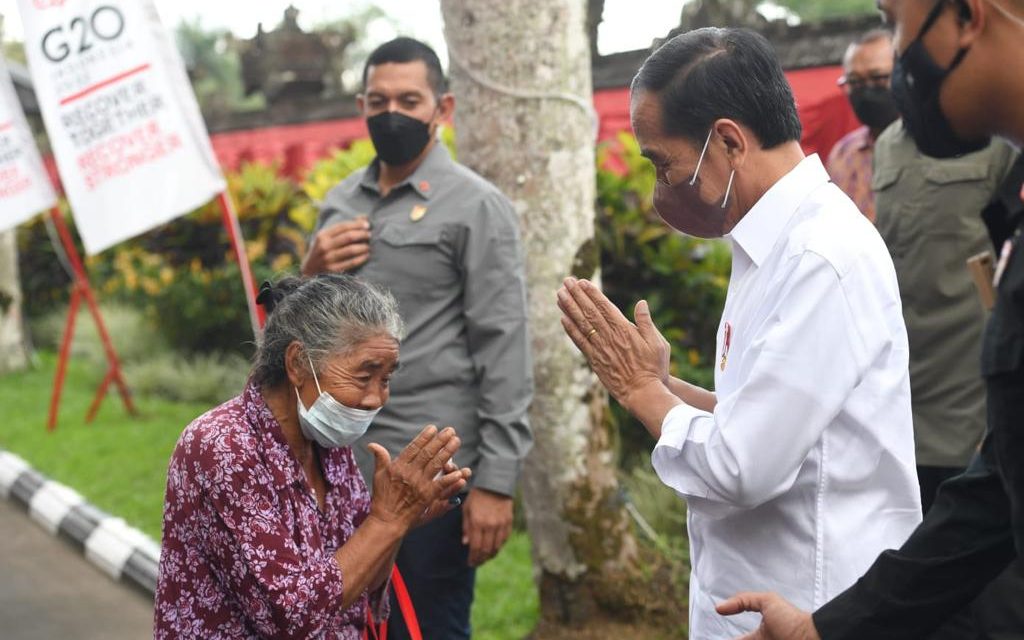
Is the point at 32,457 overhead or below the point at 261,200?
below

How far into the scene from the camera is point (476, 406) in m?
3.58

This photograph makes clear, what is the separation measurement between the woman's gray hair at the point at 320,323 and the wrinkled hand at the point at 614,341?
25.0 inches

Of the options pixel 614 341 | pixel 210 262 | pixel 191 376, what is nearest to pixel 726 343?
pixel 614 341

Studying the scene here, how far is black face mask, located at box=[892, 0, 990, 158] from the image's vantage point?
166 centimetres

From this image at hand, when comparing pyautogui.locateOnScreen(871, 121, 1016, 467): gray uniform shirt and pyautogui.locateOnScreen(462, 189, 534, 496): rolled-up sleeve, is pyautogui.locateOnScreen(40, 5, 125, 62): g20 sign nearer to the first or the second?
pyautogui.locateOnScreen(462, 189, 534, 496): rolled-up sleeve

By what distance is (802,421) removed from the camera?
201cm

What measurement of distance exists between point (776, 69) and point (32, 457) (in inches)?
297

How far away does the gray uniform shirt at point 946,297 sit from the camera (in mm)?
3880

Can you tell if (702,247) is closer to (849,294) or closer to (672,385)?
(672,385)

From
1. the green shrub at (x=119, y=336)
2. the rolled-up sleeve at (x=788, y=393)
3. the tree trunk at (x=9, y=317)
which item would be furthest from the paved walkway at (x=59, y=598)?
the tree trunk at (x=9, y=317)

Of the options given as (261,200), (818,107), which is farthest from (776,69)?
(261,200)

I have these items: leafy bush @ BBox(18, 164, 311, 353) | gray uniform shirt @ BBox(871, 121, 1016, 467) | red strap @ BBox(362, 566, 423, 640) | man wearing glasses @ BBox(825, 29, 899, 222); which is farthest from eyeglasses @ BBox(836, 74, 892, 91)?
leafy bush @ BBox(18, 164, 311, 353)

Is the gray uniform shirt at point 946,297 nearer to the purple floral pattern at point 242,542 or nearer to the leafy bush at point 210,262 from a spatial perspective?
the purple floral pattern at point 242,542

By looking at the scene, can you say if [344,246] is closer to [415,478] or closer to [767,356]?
[415,478]
